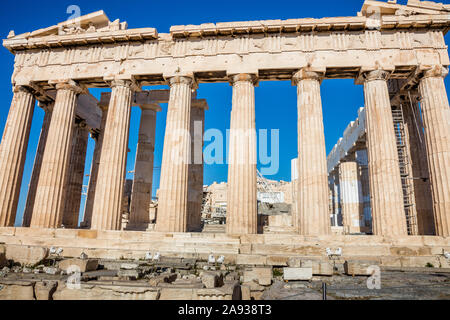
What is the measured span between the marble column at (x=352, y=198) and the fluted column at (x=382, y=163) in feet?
33.7

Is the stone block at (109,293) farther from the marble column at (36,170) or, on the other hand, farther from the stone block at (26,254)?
the marble column at (36,170)

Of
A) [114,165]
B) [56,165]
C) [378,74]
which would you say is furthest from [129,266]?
[378,74]

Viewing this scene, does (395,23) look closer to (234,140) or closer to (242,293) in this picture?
(234,140)

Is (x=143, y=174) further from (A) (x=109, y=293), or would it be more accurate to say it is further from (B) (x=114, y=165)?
(A) (x=109, y=293)

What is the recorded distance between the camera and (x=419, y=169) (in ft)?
54.2

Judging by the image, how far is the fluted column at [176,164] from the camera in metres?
13.8

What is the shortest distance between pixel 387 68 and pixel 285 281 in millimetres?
12448

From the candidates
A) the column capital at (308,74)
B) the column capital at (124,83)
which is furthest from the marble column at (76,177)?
the column capital at (308,74)

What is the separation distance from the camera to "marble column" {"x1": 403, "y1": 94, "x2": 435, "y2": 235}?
52.1 feet

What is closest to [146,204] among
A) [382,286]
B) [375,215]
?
[375,215]

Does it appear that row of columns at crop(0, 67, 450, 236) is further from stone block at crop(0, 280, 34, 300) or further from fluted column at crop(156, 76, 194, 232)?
stone block at crop(0, 280, 34, 300)

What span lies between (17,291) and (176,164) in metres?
9.26

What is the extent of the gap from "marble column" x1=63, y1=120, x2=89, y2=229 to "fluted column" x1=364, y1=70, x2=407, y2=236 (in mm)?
18798

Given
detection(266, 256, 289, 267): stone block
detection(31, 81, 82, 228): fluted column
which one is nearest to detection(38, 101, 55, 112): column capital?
detection(31, 81, 82, 228): fluted column
